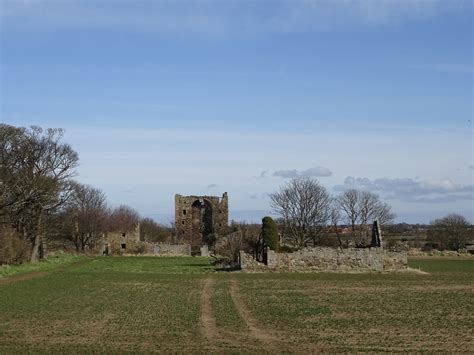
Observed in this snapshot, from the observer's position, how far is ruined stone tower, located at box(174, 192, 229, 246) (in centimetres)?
9056

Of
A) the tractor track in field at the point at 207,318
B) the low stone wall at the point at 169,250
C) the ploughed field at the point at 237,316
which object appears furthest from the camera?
the low stone wall at the point at 169,250

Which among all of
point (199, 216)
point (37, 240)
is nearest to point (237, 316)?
point (37, 240)

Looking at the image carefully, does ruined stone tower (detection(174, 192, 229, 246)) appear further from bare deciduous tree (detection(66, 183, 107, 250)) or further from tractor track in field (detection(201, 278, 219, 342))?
tractor track in field (detection(201, 278, 219, 342))

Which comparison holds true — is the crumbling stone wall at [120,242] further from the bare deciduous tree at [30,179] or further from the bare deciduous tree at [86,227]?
the bare deciduous tree at [30,179]

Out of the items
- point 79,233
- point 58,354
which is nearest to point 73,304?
point 58,354

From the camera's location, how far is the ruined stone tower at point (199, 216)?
90.6 m

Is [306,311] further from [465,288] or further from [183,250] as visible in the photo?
[183,250]

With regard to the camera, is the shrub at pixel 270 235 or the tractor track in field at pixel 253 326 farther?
the shrub at pixel 270 235

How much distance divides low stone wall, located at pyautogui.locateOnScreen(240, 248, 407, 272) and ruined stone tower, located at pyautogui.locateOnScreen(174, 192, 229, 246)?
156 feet

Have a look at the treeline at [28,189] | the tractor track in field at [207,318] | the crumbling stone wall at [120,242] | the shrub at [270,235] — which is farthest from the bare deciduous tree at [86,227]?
the tractor track in field at [207,318]

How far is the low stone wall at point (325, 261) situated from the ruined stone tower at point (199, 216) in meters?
47.4

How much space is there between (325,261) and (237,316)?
76.5 feet

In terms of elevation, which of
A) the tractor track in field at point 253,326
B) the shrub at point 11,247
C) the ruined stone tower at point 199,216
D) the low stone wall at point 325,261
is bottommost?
the tractor track in field at point 253,326

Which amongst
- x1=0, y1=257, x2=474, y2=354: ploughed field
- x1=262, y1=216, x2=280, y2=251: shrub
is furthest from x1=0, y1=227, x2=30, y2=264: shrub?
x1=262, y1=216, x2=280, y2=251: shrub
